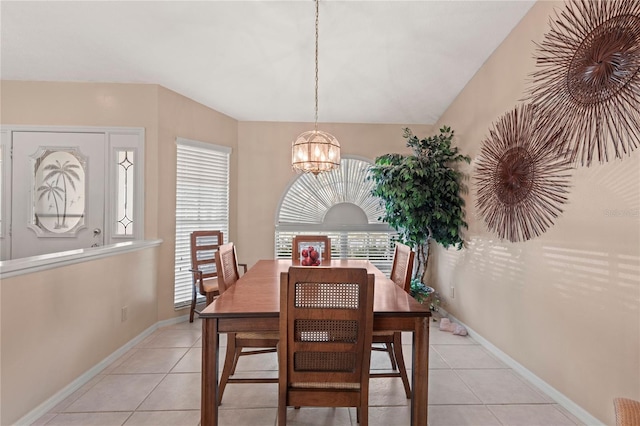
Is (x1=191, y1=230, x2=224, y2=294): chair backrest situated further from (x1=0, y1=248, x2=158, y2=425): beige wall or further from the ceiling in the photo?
the ceiling

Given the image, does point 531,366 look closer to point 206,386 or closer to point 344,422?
point 344,422

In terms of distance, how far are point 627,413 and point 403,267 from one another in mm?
1562

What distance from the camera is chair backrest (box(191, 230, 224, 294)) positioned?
3.70 metres

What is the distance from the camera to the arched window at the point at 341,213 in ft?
15.4

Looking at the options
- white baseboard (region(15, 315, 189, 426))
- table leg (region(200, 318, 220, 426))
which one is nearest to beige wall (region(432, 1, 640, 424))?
table leg (region(200, 318, 220, 426))

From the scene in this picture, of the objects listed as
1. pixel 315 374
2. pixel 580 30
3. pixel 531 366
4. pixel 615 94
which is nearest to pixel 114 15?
pixel 315 374

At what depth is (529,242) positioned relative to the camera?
2.63 meters

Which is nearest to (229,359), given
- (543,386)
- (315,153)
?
(315,153)

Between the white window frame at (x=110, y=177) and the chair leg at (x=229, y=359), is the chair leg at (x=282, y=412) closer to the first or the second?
the chair leg at (x=229, y=359)

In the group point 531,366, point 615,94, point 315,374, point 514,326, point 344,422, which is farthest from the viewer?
A: point 514,326

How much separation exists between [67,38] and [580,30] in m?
4.03

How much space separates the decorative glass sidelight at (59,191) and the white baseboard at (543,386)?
14.4ft

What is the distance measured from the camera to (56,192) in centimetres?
357

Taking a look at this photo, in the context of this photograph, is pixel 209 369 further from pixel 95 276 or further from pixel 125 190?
pixel 125 190
